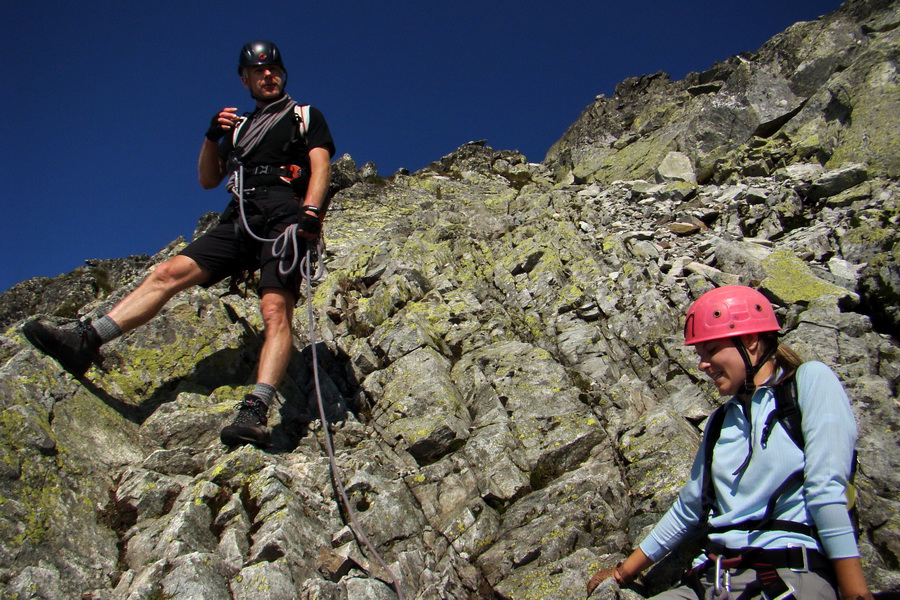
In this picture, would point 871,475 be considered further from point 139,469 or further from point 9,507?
point 9,507

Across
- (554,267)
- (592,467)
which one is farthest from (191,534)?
(554,267)

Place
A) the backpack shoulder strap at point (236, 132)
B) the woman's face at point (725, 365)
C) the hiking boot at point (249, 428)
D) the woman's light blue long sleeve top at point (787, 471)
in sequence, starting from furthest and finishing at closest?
the backpack shoulder strap at point (236, 132) → the hiking boot at point (249, 428) → the woman's face at point (725, 365) → the woman's light blue long sleeve top at point (787, 471)

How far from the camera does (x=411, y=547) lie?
5945 mm

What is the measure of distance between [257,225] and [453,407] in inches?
165

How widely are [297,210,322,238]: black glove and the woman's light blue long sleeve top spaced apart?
→ 564 cm

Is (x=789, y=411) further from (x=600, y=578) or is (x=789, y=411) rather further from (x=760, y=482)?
(x=600, y=578)

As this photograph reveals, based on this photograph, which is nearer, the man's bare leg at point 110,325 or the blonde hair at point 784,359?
the blonde hair at point 784,359

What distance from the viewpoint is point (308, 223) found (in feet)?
24.0

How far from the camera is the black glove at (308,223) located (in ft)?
24.0

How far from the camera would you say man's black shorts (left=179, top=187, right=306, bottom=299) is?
754 centimetres

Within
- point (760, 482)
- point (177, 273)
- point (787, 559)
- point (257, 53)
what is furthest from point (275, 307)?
point (787, 559)

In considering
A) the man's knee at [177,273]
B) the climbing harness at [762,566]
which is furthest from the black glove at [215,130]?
the climbing harness at [762,566]

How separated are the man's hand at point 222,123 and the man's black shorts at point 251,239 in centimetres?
127

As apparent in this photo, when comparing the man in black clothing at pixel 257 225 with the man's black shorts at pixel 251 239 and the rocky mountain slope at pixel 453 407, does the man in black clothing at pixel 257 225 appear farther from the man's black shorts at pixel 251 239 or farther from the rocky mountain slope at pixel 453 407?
the rocky mountain slope at pixel 453 407
